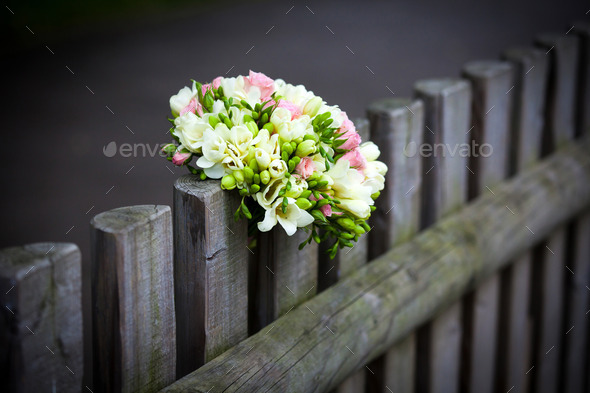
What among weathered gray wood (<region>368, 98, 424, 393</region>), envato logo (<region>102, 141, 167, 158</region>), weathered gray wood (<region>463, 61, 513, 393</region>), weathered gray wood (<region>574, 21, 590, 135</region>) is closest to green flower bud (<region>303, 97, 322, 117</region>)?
weathered gray wood (<region>368, 98, 424, 393</region>)

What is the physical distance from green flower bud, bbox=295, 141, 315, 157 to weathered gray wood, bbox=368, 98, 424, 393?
1.74 ft

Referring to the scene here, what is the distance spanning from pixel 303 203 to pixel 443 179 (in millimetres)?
855

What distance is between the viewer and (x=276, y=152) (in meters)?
1.36

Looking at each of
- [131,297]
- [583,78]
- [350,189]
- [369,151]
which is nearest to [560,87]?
[583,78]

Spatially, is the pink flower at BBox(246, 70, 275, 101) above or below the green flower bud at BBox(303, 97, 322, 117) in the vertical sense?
above

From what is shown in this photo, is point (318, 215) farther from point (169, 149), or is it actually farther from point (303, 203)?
point (169, 149)

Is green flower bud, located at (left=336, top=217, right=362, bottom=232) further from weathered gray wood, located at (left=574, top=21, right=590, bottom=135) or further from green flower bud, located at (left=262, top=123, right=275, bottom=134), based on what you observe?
weathered gray wood, located at (left=574, top=21, right=590, bottom=135)

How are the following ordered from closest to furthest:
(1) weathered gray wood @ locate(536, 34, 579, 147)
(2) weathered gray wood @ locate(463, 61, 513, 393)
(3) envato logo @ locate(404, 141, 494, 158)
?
(3) envato logo @ locate(404, 141, 494, 158) < (2) weathered gray wood @ locate(463, 61, 513, 393) < (1) weathered gray wood @ locate(536, 34, 579, 147)

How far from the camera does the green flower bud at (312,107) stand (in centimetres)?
141

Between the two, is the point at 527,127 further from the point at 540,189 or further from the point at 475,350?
the point at 475,350

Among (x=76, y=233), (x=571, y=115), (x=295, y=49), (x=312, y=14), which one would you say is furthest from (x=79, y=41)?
(x=571, y=115)

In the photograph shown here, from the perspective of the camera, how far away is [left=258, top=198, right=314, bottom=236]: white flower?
133cm

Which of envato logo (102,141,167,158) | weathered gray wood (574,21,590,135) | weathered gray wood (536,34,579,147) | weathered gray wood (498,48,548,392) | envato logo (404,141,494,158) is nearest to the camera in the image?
envato logo (404,141,494,158)

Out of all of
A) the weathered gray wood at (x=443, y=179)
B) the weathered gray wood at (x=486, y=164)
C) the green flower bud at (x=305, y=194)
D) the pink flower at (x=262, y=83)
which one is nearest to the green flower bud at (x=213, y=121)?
the pink flower at (x=262, y=83)
